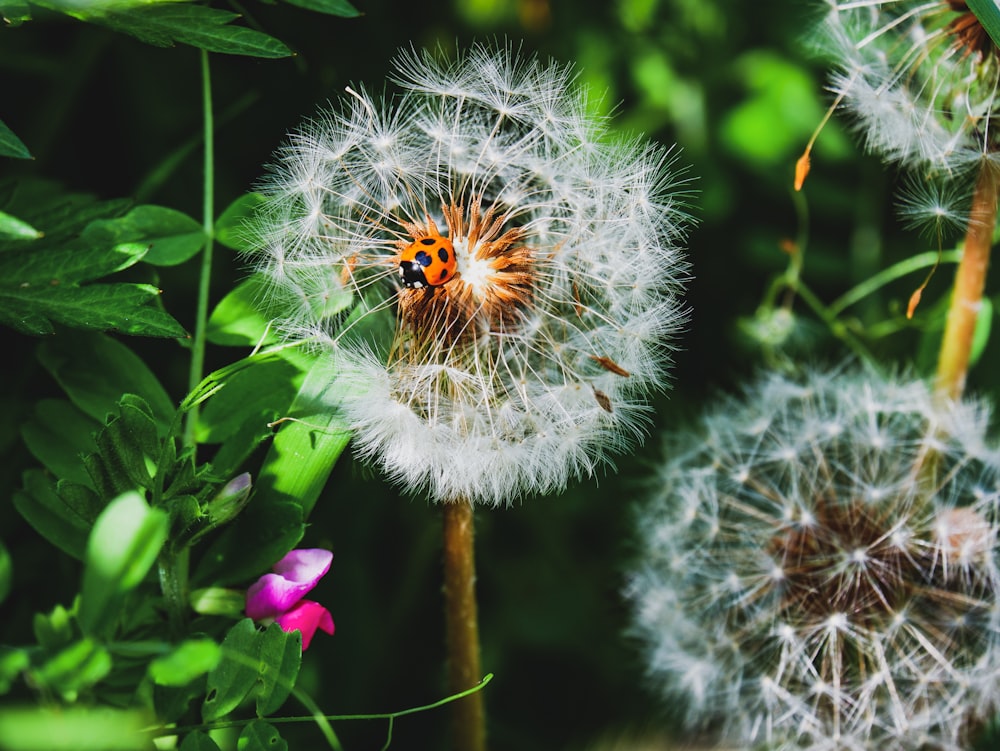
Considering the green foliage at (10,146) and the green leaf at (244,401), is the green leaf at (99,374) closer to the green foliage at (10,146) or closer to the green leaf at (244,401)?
the green leaf at (244,401)

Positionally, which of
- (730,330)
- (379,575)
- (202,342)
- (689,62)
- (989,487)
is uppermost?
(689,62)

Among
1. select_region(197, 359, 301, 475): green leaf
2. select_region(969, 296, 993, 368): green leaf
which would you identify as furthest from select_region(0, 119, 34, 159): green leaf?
select_region(969, 296, 993, 368): green leaf

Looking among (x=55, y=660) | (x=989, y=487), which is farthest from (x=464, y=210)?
(x=989, y=487)

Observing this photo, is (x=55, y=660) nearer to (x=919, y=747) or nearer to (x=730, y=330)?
(x=919, y=747)

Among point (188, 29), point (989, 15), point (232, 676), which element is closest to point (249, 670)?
point (232, 676)

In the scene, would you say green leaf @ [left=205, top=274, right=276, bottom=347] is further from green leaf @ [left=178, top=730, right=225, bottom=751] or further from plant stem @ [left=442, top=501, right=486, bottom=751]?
green leaf @ [left=178, top=730, right=225, bottom=751]

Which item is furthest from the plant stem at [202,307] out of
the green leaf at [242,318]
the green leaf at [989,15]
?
the green leaf at [989,15]
